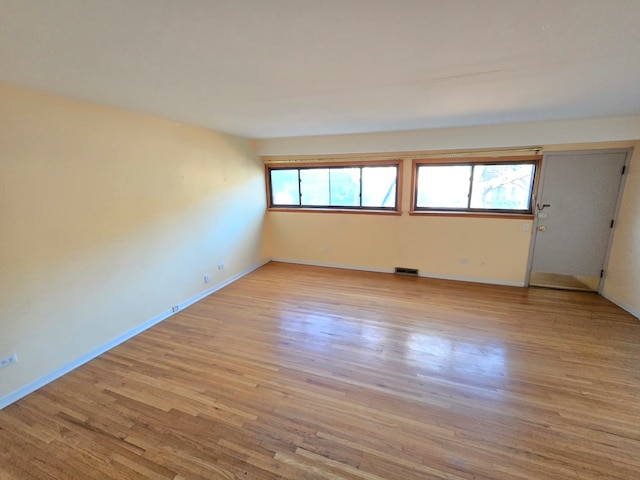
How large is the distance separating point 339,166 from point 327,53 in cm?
341

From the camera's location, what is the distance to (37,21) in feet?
3.74

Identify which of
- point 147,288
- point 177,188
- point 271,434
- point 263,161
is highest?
point 263,161

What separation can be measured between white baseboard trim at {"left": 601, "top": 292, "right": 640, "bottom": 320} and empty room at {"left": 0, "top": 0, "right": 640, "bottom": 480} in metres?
0.04

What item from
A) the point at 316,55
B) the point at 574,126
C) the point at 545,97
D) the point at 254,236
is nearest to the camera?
the point at 316,55

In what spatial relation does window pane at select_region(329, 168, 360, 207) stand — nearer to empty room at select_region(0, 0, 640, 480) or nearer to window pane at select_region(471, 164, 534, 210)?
empty room at select_region(0, 0, 640, 480)

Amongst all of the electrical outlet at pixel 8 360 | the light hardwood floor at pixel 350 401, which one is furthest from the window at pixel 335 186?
the electrical outlet at pixel 8 360

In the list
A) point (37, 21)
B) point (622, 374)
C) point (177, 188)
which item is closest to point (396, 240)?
point (622, 374)

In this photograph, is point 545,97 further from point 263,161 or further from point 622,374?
point 263,161

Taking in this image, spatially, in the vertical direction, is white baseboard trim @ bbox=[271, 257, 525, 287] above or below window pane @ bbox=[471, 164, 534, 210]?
below

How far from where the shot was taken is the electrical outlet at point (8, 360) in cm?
205

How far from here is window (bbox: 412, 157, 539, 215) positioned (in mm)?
4004

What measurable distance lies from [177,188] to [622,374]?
474cm

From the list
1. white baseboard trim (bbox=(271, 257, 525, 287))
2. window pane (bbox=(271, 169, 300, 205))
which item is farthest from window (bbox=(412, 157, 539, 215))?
window pane (bbox=(271, 169, 300, 205))

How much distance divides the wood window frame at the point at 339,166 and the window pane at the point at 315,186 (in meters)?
0.09
